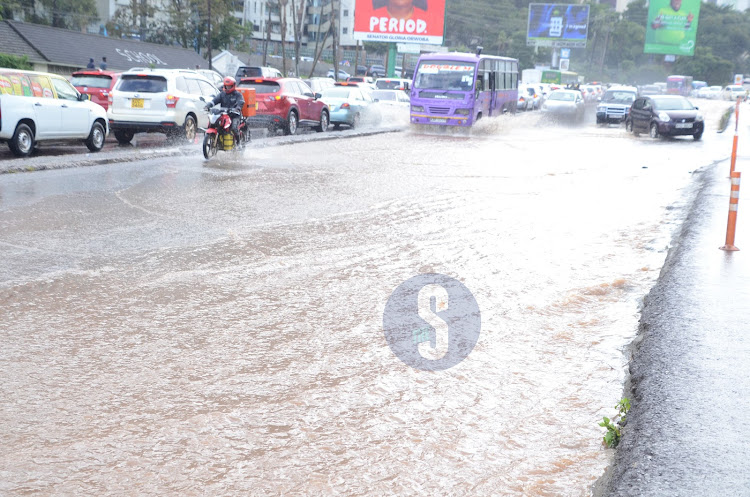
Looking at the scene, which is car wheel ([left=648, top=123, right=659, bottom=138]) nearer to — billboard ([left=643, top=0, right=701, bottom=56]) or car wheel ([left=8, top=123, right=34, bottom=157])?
car wheel ([left=8, top=123, right=34, bottom=157])

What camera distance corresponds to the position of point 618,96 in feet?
119

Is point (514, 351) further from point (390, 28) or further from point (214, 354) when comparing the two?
point (390, 28)

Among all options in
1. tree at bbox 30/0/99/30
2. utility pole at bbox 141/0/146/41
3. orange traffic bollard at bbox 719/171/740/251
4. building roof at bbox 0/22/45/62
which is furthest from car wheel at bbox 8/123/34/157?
utility pole at bbox 141/0/146/41

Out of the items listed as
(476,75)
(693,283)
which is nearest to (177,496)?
(693,283)

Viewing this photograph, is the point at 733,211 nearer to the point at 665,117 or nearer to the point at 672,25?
the point at 665,117

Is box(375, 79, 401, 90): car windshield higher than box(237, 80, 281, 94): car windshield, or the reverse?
box(375, 79, 401, 90): car windshield

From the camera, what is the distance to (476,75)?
86.6ft

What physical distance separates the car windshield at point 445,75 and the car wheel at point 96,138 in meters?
12.9

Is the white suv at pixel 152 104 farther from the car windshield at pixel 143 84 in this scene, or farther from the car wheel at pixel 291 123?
the car wheel at pixel 291 123

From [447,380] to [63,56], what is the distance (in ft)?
115

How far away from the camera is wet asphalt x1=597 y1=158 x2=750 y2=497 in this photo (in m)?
3.59

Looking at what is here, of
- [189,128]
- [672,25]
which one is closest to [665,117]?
[189,128]

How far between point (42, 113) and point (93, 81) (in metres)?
7.63

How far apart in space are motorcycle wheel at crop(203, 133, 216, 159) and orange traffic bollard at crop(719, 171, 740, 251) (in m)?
9.79
